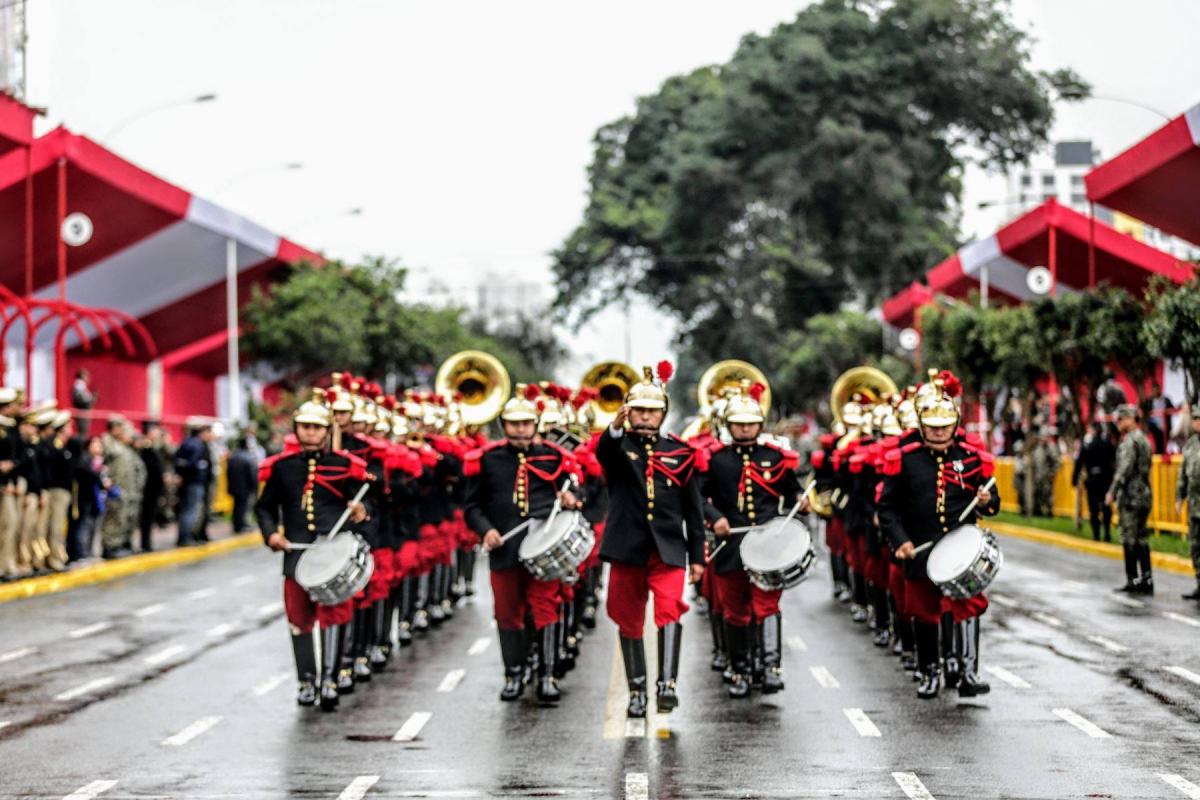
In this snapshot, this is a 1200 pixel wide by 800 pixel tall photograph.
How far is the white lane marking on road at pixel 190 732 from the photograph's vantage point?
11972 millimetres

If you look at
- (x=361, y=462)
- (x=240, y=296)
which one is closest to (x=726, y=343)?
(x=240, y=296)

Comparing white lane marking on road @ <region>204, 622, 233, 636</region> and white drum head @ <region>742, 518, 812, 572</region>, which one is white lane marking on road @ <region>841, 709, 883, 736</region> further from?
white lane marking on road @ <region>204, 622, 233, 636</region>

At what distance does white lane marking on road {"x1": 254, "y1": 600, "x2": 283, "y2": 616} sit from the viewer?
21.2 metres

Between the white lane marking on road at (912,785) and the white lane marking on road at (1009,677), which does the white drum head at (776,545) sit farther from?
the white lane marking on road at (912,785)

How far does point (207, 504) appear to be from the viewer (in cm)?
3466

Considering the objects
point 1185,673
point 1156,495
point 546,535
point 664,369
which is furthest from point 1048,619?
point 1156,495

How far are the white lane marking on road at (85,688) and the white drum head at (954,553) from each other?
5.88 metres

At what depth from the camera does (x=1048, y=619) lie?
19.2 meters

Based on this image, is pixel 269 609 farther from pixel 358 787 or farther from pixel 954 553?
pixel 358 787

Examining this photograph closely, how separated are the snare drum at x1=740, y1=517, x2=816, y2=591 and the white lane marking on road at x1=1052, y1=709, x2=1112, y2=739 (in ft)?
5.95

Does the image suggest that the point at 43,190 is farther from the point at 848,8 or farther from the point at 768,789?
the point at 848,8

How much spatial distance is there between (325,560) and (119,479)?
660 inches

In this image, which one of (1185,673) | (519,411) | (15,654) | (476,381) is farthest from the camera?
(476,381)

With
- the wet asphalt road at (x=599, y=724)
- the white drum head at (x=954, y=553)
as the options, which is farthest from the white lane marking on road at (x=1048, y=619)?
the white drum head at (x=954, y=553)
